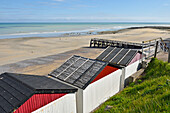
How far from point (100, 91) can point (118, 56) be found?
506cm

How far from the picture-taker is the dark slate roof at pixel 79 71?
818cm

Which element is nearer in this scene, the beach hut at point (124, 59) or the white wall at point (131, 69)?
the beach hut at point (124, 59)

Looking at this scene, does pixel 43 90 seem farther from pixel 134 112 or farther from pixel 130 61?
pixel 130 61

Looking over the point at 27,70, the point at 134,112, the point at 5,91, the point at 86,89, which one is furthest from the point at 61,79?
the point at 27,70

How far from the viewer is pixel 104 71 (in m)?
8.91

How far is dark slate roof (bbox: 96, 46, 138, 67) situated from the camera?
11.7 meters

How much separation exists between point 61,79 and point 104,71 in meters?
3.01

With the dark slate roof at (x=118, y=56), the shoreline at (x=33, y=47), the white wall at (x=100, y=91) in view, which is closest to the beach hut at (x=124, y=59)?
the dark slate roof at (x=118, y=56)

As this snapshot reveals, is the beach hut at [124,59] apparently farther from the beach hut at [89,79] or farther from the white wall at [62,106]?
the white wall at [62,106]

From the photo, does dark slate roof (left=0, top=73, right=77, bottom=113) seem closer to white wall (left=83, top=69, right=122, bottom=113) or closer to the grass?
white wall (left=83, top=69, right=122, bottom=113)

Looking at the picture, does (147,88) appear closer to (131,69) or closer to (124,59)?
(131,69)

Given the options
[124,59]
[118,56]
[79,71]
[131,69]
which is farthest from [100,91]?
[118,56]

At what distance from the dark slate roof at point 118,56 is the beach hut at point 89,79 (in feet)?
4.44

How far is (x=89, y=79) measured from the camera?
8.06m
